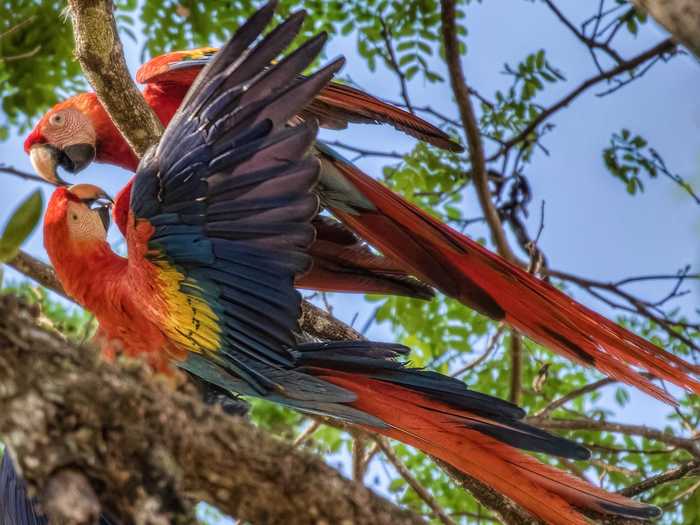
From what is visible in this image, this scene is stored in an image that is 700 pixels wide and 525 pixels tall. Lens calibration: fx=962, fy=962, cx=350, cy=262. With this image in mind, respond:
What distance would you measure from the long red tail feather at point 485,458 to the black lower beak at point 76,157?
0.99 m

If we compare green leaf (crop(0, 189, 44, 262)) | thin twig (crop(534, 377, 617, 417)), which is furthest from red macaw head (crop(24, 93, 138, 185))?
green leaf (crop(0, 189, 44, 262))

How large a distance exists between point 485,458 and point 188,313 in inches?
25.1

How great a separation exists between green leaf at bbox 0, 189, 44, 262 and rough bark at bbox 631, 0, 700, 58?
71cm

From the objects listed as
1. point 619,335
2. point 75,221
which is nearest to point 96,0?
point 75,221

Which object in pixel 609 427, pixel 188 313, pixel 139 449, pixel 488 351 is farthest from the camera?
pixel 488 351

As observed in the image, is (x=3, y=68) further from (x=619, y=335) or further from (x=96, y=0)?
(x=619, y=335)

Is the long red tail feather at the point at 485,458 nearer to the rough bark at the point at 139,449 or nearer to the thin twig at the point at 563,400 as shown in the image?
the thin twig at the point at 563,400

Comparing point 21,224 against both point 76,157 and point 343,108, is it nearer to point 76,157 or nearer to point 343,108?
point 343,108

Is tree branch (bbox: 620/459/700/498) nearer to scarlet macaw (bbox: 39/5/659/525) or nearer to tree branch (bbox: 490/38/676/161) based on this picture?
scarlet macaw (bbox: 39/5/659/525)

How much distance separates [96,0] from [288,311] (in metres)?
0.83

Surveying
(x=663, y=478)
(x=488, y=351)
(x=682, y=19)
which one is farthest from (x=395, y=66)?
(x=682, y=19)

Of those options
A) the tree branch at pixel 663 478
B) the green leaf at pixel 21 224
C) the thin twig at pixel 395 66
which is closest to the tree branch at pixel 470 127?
the thin twig at pixel 395 66

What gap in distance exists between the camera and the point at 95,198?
2.20 metres

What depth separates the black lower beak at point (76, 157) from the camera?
98.6 inches
